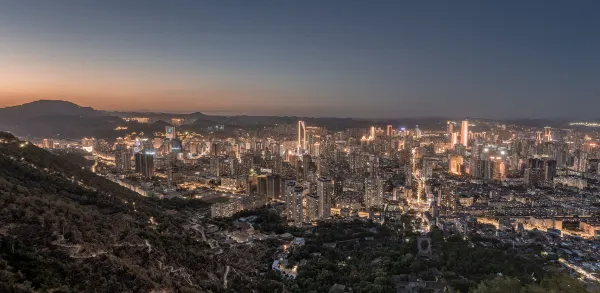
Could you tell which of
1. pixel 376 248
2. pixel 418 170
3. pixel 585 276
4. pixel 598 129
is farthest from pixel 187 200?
pixel 598 129

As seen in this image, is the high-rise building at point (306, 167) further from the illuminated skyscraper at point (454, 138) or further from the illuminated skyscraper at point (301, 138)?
the illuminated skyscraper at point (454, 138)

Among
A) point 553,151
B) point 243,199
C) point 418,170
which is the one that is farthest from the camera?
point 553,151

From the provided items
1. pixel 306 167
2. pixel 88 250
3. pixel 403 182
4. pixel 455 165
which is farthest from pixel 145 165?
pixel 455 165

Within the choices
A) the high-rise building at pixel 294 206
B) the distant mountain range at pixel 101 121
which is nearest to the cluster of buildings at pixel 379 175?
the high-rise building at pixel 294 206

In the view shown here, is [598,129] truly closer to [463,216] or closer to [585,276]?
[463,216]

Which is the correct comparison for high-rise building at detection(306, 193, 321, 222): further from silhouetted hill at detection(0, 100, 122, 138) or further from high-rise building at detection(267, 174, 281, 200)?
silhouetted hill at detection(0, 100, 122, 138)

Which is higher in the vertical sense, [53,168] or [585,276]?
[53,168]

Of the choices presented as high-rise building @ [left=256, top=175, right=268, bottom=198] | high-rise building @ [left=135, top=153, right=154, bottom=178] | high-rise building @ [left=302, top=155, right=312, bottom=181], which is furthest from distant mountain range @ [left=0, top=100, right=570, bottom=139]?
high-rise building @ [left=256, top=175, right=268, bottom=198]
